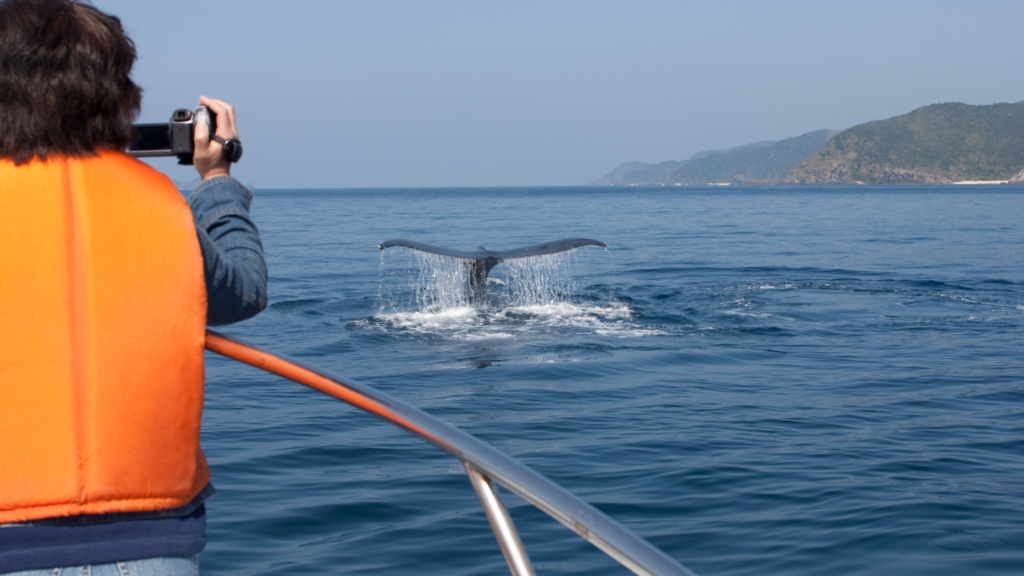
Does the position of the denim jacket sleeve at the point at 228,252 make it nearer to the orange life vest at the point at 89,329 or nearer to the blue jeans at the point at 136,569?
the orange life vest at the point at 89,329

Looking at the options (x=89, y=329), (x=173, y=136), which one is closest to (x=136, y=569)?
(x=89, y=329)

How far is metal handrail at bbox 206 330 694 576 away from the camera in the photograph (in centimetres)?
143

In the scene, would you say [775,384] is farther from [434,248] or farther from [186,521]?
[186,521]

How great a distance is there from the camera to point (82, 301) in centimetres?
139

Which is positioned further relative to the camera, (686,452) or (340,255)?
(340,255)

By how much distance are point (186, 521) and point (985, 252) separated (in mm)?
27227

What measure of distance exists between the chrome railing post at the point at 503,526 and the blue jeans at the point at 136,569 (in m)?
0.55

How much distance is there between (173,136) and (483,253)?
11.5 metres

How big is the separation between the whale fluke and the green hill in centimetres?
17013

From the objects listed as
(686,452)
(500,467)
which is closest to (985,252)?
(686,452)

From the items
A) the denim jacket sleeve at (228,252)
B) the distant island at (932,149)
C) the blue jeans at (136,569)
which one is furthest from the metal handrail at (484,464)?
the distant island at (932,149)

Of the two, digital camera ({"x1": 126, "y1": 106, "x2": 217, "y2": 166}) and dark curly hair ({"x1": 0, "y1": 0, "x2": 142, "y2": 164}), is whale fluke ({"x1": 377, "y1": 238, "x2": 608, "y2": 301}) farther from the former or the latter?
dark curly hair ({"x1": 0, "y1": 0, "x2": 142, "y2": 164})

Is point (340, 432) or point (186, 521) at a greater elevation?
point (186, 521)

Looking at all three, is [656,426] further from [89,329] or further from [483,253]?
[89,329]
